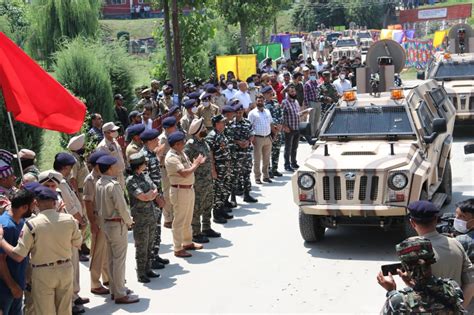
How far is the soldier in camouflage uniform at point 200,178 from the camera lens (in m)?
10.9

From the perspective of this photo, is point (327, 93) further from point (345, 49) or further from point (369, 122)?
point (345, 49)

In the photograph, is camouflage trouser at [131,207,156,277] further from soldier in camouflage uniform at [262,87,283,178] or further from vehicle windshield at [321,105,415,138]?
soldier in camouflage uniform at [262,87,283,178]

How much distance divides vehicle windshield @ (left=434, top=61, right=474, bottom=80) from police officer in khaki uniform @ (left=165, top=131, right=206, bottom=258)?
1119 cm

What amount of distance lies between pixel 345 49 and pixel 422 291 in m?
38.1

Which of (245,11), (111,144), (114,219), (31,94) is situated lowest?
(114,219)

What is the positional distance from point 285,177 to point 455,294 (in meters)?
11.4

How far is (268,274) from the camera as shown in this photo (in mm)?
9258

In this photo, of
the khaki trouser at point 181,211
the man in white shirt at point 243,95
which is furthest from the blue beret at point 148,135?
the man in white shirt at point 243,95

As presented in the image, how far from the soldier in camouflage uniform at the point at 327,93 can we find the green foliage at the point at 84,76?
20.0 feet

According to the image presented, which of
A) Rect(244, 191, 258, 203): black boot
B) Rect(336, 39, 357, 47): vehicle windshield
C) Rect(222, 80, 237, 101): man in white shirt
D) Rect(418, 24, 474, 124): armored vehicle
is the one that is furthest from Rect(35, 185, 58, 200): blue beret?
Rect(336, 39, 357, 47): vehicle windshield

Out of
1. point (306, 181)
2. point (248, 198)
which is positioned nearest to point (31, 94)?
→ point (306, 181)

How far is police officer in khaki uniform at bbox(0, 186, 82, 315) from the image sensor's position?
6.69 meters

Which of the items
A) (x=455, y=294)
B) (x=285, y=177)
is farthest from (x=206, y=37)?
(x=455, y=294)

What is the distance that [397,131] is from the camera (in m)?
10.9
